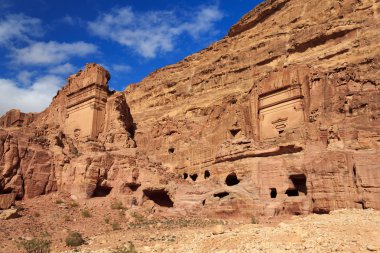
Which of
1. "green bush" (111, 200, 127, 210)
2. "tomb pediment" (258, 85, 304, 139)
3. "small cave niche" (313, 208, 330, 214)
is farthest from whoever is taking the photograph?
"tomb pediment" (258, 85, 304, 139)

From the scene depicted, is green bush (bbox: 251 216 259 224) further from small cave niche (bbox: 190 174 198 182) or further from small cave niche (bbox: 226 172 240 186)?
small cave niche (bbox: 190 174 198 182)

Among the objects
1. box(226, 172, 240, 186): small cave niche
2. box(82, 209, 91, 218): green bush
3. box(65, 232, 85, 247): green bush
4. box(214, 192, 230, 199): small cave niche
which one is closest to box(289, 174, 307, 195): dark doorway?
box(214, 192, 230, 199): small cave niche

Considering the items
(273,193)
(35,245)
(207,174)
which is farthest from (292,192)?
(35,245)

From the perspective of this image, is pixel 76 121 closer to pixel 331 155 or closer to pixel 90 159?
pixel 90 159

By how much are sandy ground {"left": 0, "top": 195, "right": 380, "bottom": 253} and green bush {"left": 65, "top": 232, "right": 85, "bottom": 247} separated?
0.29 metres

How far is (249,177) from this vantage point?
909 inches

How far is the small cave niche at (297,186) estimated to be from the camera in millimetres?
21509

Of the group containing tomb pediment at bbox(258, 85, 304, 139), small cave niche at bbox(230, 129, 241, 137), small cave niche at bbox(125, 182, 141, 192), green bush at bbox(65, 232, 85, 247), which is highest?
tomb pediment at bbox(258, 85, 304, 139)

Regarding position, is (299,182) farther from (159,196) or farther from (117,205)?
(117,205)

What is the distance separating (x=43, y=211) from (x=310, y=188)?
14149 mm

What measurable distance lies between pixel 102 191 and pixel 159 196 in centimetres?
369

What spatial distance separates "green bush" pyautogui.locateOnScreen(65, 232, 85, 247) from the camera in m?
17.0

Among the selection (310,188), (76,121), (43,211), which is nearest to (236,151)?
(310,188)

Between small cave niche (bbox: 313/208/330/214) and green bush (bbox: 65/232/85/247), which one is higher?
small cave niche (bbox: 313/208/330/214)
